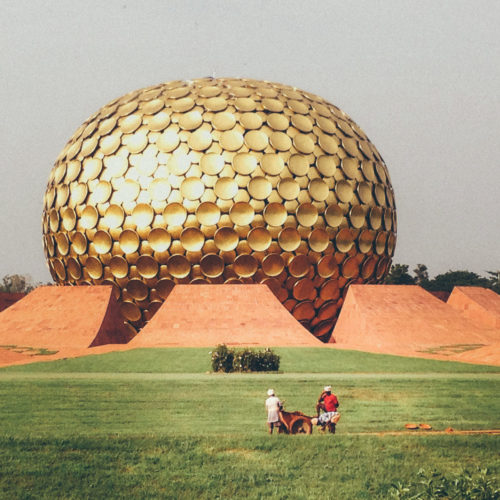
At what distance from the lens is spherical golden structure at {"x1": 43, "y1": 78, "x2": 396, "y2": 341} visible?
27.4m

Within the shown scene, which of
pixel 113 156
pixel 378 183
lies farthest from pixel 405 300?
pixel 113 156

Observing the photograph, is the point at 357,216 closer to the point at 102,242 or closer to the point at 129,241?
the point at 129,241

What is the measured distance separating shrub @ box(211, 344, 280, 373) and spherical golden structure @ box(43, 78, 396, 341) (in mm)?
7992

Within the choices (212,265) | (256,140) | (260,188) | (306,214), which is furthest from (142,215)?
(306,214)

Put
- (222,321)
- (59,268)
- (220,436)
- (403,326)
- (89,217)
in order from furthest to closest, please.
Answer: (59,268) < (89,217) < (403,326) < (222,321) < (220,436)

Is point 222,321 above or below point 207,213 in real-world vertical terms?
below

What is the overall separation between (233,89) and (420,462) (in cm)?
2196

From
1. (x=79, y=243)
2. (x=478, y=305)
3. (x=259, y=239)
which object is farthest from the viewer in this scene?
(x=478, y=305)

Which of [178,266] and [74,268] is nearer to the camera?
[178,266]

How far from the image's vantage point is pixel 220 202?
89.5 feet

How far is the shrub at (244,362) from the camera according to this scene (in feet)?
64.6

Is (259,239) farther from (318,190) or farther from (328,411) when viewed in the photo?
(328,411)

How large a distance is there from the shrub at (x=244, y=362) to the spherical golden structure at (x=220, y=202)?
799cm

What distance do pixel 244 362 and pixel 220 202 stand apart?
878 centimetres
